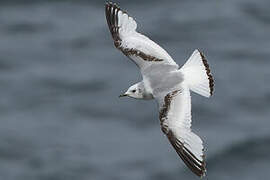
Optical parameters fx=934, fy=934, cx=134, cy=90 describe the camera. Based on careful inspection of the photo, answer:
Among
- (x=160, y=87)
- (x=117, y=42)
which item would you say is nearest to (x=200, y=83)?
(x=160, y=87)

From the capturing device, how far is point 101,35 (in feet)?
73.0

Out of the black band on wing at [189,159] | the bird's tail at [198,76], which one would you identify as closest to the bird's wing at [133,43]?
the bird's tail at [198,76]

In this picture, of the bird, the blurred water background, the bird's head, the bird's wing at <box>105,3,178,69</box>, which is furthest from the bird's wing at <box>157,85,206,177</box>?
the blurred water background

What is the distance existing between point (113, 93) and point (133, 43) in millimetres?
7846

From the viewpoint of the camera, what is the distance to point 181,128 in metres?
10.6

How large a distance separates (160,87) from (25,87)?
9.80 m

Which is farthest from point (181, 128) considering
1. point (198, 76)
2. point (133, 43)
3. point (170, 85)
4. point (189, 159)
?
point (133, 43)

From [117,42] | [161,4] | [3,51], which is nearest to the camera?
[117,42]

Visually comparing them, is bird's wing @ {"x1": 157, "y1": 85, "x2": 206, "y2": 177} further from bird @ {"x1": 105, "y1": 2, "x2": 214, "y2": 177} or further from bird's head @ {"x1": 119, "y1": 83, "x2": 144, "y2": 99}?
bird's head @ {"x1": 119, "y1": 83, "x2": 144, "y2": 99}

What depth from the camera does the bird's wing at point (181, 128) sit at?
10.4m

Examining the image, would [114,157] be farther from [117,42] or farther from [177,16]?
[117,42]

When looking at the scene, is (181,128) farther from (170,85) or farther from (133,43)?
(133,43)

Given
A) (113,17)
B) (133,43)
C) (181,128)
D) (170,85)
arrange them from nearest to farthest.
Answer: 1. (181,128)
2. (170,85)
3. (133,43)
4. (113,17)

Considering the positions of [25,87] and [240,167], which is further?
[25,87]
